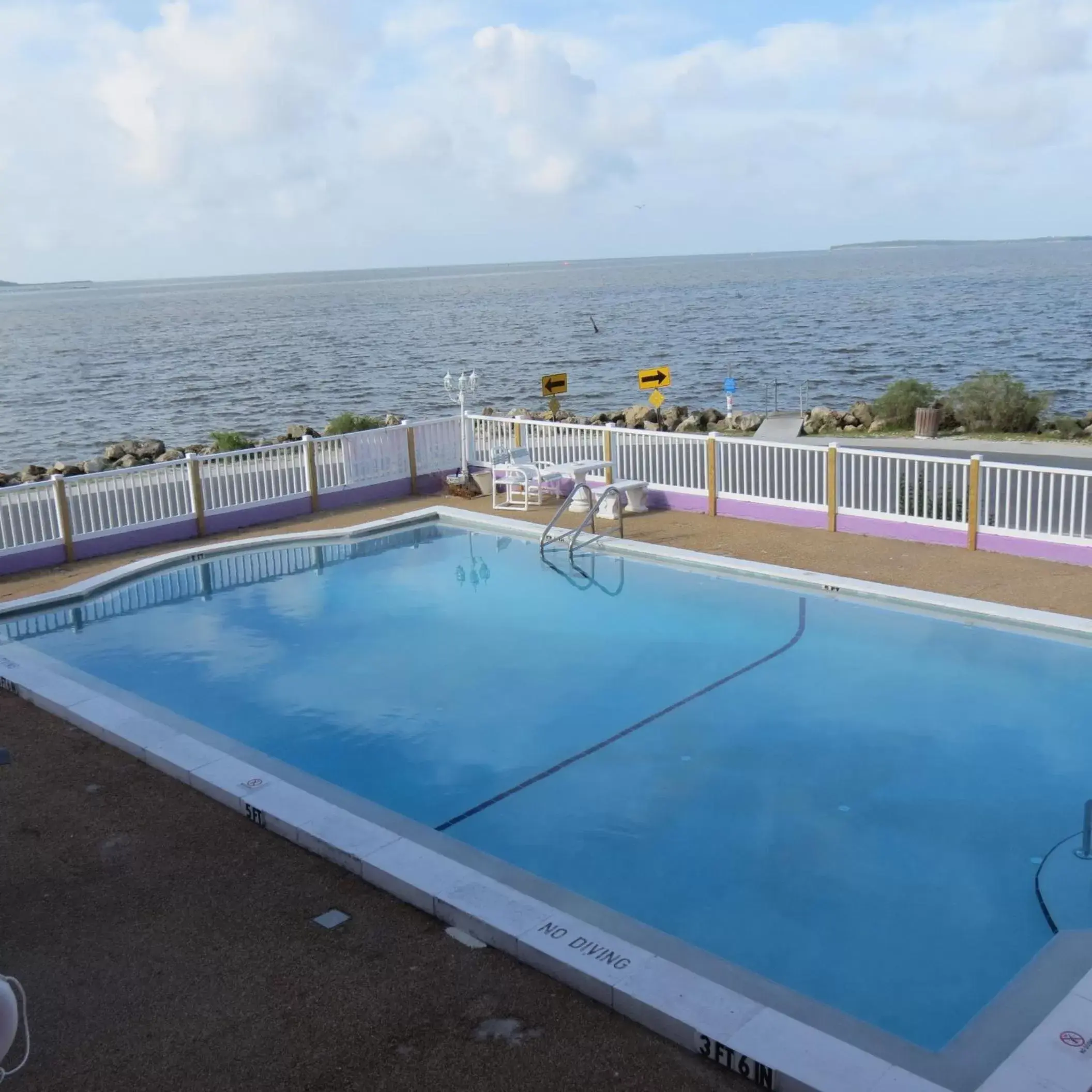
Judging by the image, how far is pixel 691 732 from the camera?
8711 mm

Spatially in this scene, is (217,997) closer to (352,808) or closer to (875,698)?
(352,808)

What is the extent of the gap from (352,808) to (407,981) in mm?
2142

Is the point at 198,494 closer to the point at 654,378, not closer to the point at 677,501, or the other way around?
the point at 677,501

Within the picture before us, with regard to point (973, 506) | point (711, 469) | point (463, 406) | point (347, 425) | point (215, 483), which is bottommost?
point (347, 425)

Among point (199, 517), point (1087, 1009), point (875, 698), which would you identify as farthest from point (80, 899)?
point (199, 517)

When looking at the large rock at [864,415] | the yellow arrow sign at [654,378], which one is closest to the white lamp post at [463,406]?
the yellow arrow sign at [654,378]

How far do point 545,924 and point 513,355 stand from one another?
65.0 meters

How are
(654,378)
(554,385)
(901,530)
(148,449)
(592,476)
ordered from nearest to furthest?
1. (901,530)
2. (592,476)
3. (554,385)
4. (654,378)
5. (148,449)

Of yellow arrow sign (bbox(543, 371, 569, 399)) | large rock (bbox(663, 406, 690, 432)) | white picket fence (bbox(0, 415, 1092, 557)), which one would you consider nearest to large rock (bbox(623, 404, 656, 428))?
large rock (bbox(663, 406, 690, 432))

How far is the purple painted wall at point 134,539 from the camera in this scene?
46.7 feet

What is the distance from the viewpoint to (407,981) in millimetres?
5395

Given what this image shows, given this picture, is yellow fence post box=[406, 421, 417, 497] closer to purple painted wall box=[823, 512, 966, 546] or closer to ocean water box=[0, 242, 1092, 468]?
purple painted wall box=[823, 512, 966, 546]

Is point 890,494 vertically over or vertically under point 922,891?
over

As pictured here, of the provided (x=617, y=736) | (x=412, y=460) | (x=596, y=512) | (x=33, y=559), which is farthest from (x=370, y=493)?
(x=617, y=736)
